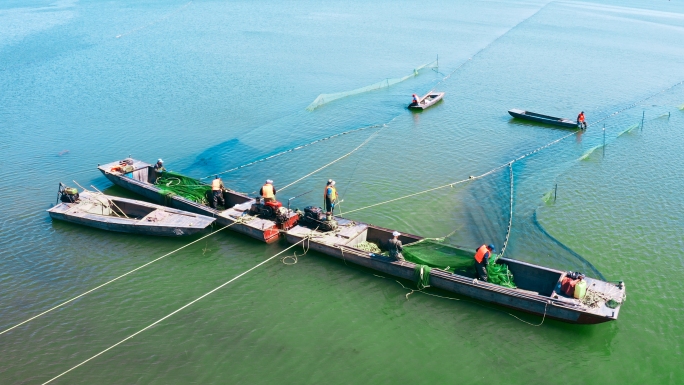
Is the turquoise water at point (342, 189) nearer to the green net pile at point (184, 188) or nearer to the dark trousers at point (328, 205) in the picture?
the dark trousers at point (328, 205)

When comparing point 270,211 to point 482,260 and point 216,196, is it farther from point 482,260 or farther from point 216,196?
point 482,260

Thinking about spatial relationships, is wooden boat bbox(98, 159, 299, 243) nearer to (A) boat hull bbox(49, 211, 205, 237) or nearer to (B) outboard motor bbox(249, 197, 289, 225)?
(B) outboard motor bbox(249, 197, 289, 225)

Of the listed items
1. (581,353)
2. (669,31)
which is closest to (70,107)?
(581,353)

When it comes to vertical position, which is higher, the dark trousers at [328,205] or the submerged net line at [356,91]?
the submerged net line at [356,91]

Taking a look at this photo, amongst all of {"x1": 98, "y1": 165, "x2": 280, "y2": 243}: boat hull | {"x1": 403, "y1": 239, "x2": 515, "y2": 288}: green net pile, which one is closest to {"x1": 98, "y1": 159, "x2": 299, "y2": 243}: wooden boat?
{"x1": 98, "y1": 165, "x2": 280, "y2": 243}: boat hull

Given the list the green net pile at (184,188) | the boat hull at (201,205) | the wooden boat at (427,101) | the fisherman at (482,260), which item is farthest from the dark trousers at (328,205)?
the wooden boat at (427,101)

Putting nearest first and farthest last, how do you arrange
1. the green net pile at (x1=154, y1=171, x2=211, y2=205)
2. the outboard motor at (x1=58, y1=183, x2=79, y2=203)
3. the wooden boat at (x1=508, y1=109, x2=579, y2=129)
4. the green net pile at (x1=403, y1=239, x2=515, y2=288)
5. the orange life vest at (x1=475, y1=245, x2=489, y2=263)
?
the orange life vest at (x1=475, y1=245, x2=489, y2=263) < the green net pile at (x1=403, y1=239, x2=515, y2=288) < the outboard motor at (x1=58, y1=183, x2=79, y2=203) < the green net pile at (x1=154, y1=171, x2=211, y2=205) < the wooden boat at (x1=508, y1=109, x2=579, y2=129)

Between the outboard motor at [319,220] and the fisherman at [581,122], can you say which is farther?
the fisherman at [581,122]

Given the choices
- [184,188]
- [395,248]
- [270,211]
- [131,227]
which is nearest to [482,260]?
[395,248]
